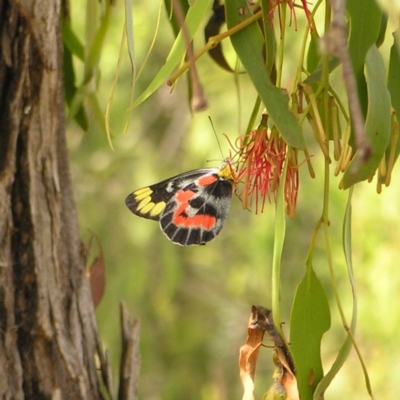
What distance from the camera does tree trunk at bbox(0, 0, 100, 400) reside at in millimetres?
667

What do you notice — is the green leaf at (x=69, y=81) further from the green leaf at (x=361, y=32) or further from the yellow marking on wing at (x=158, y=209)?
the green leaf at (x=361, y=32)

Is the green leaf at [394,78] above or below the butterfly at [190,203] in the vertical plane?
above

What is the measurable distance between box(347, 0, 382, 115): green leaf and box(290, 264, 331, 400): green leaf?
190 mm

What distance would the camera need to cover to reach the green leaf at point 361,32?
0.59 meters

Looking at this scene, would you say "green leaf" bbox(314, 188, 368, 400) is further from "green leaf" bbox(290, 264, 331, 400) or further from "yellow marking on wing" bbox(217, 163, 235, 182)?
"yellow marking on wing" bbox(217, 163, 235, 182)

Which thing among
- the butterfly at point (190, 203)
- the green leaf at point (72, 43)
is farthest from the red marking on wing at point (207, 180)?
the green leaf at point (72, 43)

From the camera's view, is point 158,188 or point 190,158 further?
point 190,158

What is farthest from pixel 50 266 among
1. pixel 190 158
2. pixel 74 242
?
pixel 190 158

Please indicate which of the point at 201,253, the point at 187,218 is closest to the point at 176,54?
the point at 187,218

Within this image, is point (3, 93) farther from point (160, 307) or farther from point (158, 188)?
point (160, 307)

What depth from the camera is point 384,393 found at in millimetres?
2035

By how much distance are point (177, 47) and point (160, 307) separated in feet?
6.66

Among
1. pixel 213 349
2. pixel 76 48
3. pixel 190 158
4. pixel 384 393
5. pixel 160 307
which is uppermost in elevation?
pixel 190 158

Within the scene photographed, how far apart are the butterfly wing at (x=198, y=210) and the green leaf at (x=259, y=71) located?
276 millimetres
